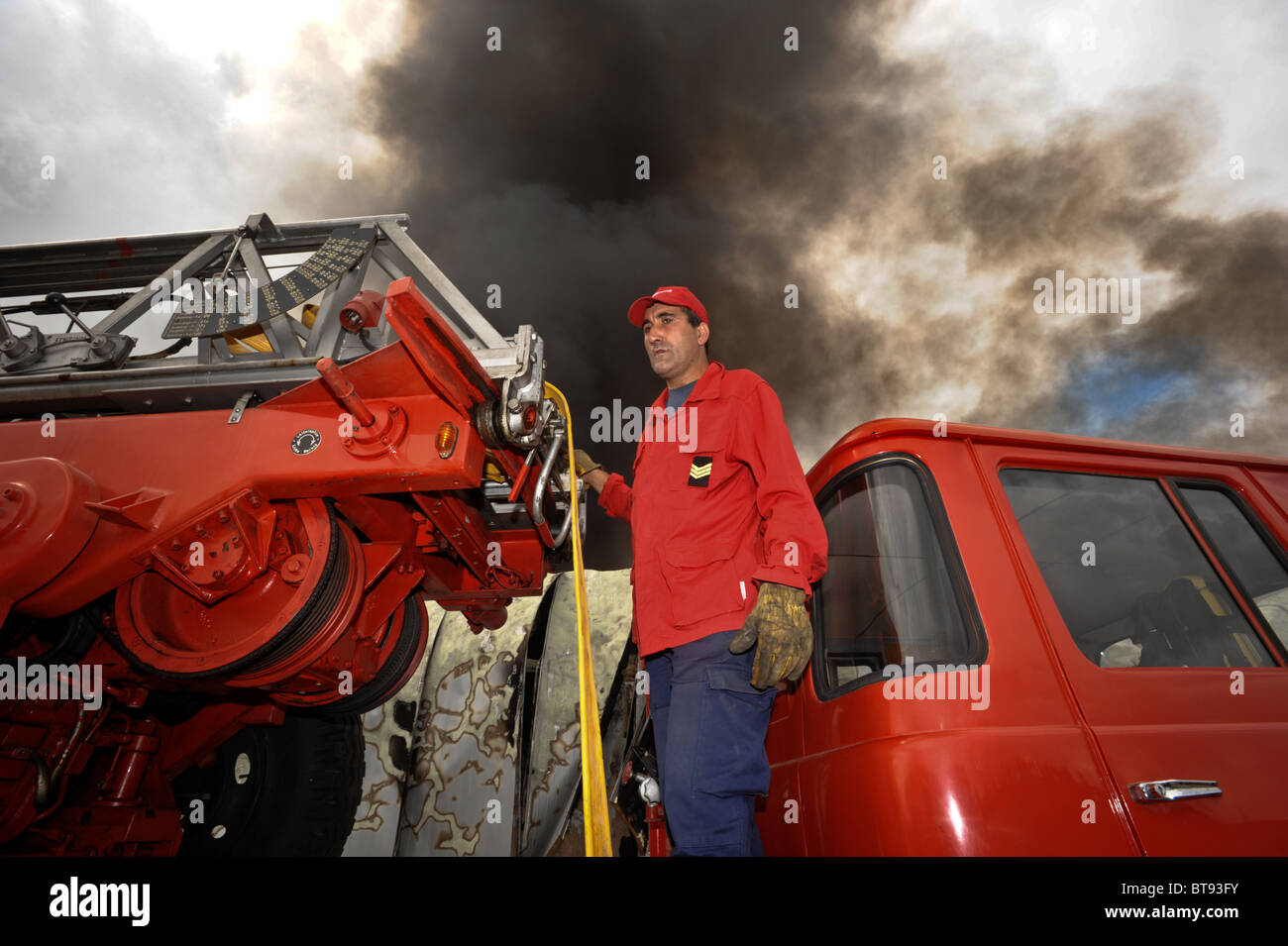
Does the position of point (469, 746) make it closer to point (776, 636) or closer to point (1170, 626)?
point (776, 636)

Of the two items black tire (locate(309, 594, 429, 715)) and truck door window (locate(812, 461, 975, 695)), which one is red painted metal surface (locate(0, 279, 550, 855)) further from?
truck door window (locate(812, 461, 975, 695))

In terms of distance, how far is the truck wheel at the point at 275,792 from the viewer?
306 centimetres

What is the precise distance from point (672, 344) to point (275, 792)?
10.2 feet

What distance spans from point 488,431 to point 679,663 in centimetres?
98

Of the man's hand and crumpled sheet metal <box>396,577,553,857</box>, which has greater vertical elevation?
the man's hand

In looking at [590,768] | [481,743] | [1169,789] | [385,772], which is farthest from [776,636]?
[385,772]

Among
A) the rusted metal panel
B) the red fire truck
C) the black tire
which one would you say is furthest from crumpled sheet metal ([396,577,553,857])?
the black tire

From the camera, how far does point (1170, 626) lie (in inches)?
86.5

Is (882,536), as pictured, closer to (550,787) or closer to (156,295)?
(156,295)

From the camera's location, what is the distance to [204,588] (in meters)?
2.02

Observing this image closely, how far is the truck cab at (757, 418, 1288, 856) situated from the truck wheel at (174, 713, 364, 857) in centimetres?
244

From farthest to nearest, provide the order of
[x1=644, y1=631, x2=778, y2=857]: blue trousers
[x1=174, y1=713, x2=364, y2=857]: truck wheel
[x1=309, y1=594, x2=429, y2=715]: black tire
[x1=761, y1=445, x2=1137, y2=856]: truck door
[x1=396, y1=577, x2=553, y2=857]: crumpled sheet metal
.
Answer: [x1=396, y1=577, x2=553, y2=857]: crumpled sheet metal, [x1=174, y1=713, x2=364, y2=857]: truck wheel, [x1=309, y1=594, x2=429, y2=715]: black tire, [x1=644, y1=631, x2=778, y2=857]: blue trousers, [x1=761, y1=445, x2=1137, y2=856]: truck door

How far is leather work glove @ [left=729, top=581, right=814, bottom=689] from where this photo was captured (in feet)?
5.60
